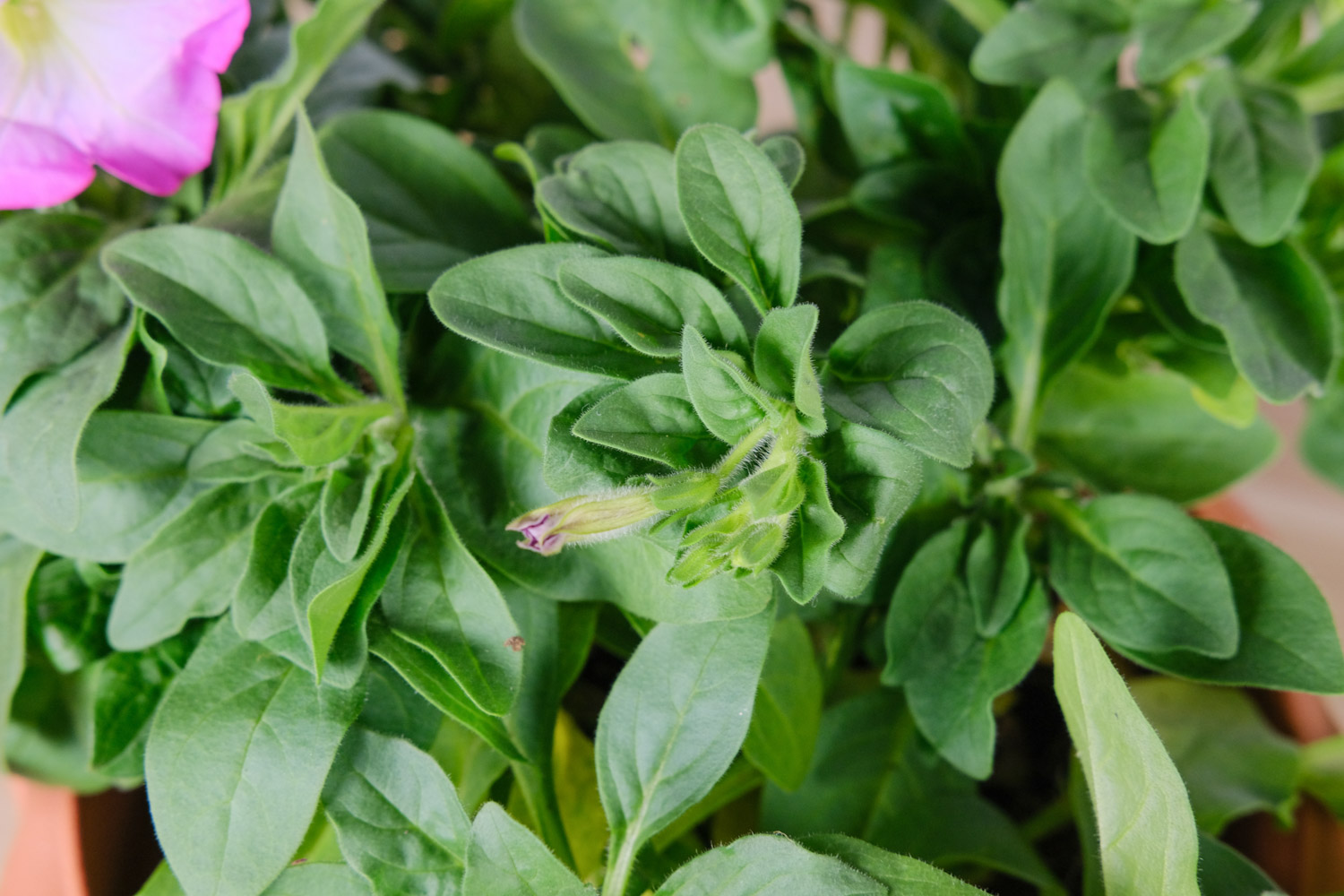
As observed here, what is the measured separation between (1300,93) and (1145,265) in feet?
0.39

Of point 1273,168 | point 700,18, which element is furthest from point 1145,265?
point 700,18

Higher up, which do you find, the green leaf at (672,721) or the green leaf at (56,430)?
the green leaf at (56,430)

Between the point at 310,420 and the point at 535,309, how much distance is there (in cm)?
8

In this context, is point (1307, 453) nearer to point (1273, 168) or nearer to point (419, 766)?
point (1273, 168)

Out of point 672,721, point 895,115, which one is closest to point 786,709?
point 672,721

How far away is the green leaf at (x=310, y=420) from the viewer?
0.99 feet

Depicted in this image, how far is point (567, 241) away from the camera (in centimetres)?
34

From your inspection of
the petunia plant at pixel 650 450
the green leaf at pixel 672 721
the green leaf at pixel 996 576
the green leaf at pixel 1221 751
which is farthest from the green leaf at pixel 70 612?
the green leaf at pixel 1221 751

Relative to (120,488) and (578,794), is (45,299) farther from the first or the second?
(578,794)

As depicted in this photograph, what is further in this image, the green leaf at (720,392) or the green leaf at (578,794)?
the green leaf at (578,794)

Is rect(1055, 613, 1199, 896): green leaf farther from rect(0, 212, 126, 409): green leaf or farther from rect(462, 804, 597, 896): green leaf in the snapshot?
rect(0, 212, 126, 409): green leaf

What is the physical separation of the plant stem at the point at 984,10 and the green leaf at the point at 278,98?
27 centimetres

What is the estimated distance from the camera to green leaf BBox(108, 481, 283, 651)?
0.35 metres

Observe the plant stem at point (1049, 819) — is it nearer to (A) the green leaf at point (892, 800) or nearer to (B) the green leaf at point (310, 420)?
(A) the green leaf at point (892, 800)
